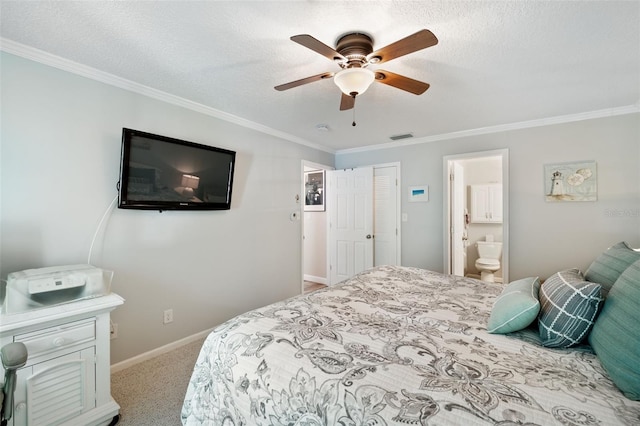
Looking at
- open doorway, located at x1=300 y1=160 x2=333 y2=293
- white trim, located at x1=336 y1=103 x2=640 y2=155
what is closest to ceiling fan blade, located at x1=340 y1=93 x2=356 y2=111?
white trim, located at x1=336 y1=103 x2=640 y2=155

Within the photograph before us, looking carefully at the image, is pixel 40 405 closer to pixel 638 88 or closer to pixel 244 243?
pixel 244 243

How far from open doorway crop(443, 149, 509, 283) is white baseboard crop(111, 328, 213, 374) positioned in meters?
3.34

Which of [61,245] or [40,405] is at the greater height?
[61,245]

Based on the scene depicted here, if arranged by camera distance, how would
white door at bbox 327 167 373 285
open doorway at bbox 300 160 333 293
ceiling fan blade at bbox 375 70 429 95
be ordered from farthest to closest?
open doorway at bbox 300 160 333 293
white door at bbox 327 167 373 285
ceiling fan blade at bbox 375 70 429 95

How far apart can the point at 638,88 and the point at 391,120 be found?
210 cm

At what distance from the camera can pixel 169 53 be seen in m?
1.92

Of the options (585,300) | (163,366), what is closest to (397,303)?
(585,300)

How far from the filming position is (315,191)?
17.4ft

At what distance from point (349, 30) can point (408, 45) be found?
16.1 inches

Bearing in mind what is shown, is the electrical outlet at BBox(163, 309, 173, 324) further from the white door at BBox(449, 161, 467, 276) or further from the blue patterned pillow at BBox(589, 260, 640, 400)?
the white door at BBox(449, 161, 467, 276)

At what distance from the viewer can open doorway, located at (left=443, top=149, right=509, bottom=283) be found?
3986mm

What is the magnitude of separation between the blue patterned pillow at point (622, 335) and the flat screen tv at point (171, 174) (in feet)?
9.50

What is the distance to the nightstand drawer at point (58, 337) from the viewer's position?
1.47m

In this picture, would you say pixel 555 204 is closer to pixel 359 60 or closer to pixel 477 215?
pixel 477 215
